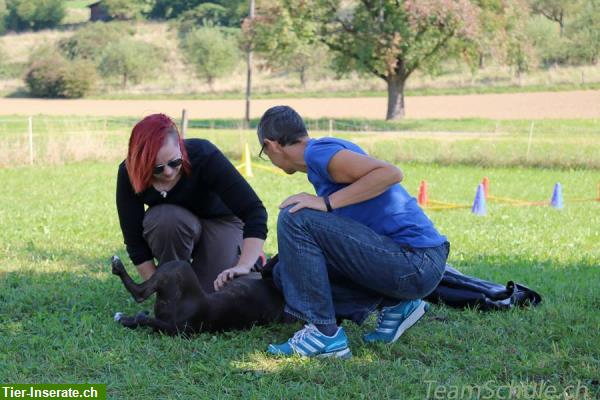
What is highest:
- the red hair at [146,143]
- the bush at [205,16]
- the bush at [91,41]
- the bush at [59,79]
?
the red hair at [146,143]

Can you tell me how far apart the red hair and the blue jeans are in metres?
0.77

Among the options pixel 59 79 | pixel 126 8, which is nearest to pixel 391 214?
pixel 59 79

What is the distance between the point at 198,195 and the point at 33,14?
3391 inches

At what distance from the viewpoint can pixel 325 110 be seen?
38.7 metres

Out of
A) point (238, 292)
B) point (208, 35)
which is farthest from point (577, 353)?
point (208, 35)

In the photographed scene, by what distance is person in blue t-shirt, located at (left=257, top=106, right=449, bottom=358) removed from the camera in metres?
3.67

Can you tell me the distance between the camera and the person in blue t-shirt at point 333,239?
367 cm

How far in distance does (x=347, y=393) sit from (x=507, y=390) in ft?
2.11

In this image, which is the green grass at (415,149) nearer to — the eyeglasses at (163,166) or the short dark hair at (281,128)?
the eyeglasses at (163,166)

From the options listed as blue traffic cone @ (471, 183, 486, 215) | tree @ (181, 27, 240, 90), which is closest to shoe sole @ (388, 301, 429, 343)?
blue traffic cone @ (471, 183, 486, 215)

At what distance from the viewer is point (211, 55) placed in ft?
194

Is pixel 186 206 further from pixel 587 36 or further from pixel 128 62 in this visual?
pixel 128 62

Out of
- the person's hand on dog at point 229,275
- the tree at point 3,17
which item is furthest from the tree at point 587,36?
the tree at point 3,17

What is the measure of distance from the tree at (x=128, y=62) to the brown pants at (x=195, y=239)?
55.8m
